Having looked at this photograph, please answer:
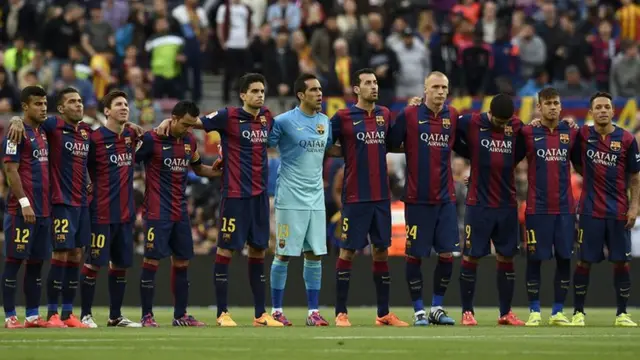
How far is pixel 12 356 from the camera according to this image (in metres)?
14.6

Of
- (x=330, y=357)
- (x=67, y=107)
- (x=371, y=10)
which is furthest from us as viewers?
(x=371, y=10)

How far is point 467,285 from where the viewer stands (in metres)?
19.8

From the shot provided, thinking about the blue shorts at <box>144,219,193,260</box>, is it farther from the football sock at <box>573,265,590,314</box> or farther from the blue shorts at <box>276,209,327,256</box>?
the football sock at <box>573,265,590,314</box>

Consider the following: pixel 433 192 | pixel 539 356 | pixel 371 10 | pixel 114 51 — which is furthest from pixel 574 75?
pixel 539 356

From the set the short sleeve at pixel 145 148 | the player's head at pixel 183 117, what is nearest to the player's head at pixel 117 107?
the short sleeve at pixel 145 148

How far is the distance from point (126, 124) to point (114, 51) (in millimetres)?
13145

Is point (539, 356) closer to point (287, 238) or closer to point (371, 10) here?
point (287, 238)

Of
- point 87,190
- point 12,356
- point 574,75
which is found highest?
point 574,75

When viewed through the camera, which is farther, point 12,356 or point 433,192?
point 433,192

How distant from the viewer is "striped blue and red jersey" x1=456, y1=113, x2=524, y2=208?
19656 mm

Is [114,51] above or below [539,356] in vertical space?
above

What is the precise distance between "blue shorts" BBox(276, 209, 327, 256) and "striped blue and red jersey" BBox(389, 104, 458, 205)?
1140mm

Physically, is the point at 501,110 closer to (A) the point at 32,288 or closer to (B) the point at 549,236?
(B) the point at 549,236

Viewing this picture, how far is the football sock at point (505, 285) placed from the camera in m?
19.7
